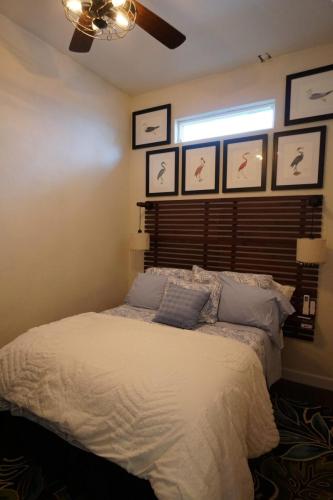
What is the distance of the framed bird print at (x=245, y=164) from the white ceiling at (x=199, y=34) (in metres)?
0.75

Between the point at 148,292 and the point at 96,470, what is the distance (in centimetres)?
141

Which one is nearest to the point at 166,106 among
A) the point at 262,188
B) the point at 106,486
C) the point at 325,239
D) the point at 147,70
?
the point at 147,70

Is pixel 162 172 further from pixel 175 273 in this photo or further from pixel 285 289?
pixel 285 289

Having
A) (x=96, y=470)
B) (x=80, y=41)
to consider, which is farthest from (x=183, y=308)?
(x=80, y=41)

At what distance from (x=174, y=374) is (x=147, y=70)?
9.25ft

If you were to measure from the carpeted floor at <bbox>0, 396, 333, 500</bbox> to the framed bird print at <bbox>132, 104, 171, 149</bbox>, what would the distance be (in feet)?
9.47

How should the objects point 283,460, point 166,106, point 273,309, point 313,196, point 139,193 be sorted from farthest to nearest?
point 139,193
point 166,106
point 313,196
point 273,309
point 283,460

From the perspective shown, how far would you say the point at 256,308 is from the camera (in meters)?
2.16

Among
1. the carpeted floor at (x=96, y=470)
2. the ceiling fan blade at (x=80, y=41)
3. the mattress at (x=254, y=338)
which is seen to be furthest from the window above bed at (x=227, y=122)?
the carpeted floor at (x=96, y=470)

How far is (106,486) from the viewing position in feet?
4.51

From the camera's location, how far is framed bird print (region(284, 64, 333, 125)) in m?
2.37

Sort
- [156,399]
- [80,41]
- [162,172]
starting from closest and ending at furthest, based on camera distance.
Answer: [156,399]
[80,41]
[162,172]

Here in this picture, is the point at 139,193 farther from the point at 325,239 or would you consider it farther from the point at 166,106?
the point at 325,239

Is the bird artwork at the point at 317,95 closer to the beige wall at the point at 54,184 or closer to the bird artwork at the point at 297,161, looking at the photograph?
the bird artwork at the point at 297,161
